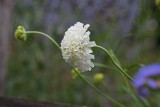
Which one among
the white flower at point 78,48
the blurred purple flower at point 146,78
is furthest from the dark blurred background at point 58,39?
the white flower at point 78,48

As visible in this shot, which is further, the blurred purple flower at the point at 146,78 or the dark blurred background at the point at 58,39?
the dark blurred background at the point at 58,39

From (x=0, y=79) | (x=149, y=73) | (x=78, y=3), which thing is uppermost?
(x=78, y=3)

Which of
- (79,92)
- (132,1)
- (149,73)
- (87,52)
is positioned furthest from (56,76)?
(87,52)

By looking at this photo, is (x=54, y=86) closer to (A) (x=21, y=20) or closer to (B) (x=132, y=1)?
(A) (x=21, y=20)

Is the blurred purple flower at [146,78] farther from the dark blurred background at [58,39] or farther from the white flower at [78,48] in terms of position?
the dark blurred background at [58,39]

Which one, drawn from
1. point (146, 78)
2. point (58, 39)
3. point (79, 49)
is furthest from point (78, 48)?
point (58, 39)

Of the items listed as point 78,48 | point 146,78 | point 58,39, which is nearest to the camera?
point 78,48

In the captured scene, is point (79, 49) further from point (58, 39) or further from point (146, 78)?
point (58, 39)
